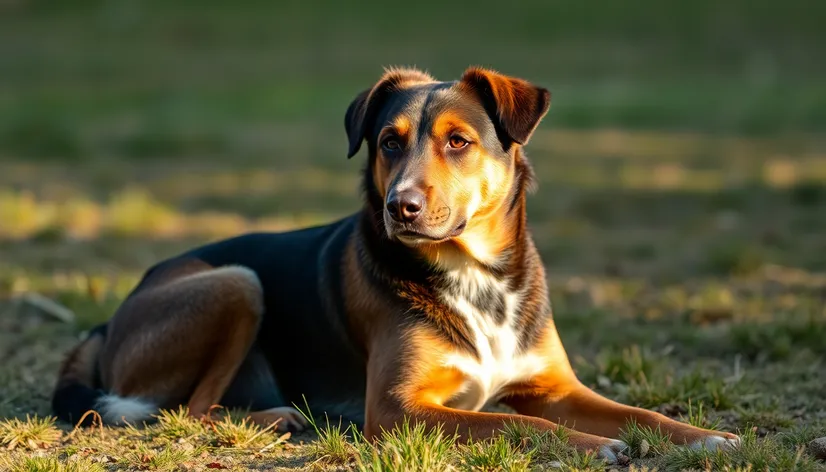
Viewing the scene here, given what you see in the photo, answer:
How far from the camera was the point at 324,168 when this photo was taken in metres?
16.8

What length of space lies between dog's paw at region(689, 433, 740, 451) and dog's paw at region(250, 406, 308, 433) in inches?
76.6

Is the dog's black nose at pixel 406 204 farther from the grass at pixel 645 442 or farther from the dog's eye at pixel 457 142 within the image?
the grass at pixel 645 442

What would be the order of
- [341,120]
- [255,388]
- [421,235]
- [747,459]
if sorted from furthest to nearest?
1. [341,120]
2. [255,388]
3. [421,235]
4. [747,459]

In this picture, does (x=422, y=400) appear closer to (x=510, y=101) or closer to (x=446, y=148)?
(x=446, y=148)

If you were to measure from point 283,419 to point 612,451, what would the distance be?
5.74ft

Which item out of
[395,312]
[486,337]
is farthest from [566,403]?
[395,312]

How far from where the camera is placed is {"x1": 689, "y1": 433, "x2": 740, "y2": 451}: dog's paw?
14.8ft

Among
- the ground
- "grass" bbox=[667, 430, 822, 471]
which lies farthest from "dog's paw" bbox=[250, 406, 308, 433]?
"grass" bbox=[667, 430, 822, 471]

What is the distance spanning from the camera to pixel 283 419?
5492mm

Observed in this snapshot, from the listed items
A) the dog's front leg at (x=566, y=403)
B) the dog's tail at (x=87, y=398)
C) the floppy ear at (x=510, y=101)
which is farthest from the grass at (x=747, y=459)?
the dog's tail at (x=87, y=398)

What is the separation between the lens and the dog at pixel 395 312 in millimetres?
5039

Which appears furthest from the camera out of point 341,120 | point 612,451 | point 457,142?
point 341,120

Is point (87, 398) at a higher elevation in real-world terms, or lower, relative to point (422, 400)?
lower

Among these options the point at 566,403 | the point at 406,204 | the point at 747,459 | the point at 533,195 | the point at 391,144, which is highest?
the point at 391,144
